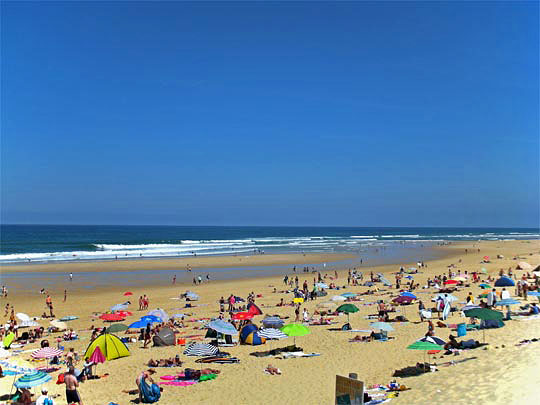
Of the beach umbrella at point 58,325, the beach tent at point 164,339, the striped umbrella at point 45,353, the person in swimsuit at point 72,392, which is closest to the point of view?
the person in swimsuit at point 72,392

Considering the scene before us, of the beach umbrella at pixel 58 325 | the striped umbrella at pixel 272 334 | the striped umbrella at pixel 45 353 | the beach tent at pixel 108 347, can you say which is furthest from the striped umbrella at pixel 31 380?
the beach umbrella at pixel 58 325

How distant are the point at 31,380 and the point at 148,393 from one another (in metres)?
3.01

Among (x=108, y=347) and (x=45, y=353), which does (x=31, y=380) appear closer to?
(x=108, y=347)

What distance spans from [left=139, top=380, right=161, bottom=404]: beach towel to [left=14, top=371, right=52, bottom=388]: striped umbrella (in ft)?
8.59

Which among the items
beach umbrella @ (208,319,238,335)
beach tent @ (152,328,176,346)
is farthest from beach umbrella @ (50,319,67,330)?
beach umbrella @ (208,319,238,335)

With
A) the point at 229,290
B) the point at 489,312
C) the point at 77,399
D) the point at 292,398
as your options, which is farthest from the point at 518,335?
the point at 229,290

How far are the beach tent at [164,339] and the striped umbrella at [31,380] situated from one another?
622cm

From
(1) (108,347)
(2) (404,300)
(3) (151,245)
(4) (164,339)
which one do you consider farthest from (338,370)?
(3) (151,245)

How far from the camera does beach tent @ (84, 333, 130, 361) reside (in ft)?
46.5

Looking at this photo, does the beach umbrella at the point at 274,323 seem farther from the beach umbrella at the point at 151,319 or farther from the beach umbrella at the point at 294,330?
the beach umbrella at the point at 151,319

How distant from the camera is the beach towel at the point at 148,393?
11909 mm

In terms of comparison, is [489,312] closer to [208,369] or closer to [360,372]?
[360,372]

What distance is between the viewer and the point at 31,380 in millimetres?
11883

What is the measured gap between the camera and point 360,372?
1401cm
